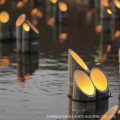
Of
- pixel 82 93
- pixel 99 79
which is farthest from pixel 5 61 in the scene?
pixel 82 93

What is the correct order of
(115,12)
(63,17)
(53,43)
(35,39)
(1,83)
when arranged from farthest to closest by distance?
1. (115,12)
2. (63,17)
3. (53,43)
4. (35,39)
5. (1,83)

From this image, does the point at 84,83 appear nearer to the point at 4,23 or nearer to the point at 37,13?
the point at 4,23

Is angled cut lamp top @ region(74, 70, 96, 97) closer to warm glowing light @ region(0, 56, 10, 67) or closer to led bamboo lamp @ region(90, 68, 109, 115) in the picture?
led bamboo lamp @ region(90, 68, 109, 115)

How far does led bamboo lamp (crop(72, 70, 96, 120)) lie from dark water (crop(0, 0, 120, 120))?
0.41 meters

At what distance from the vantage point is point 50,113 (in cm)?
1420

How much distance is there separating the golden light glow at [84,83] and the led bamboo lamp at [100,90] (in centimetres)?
40

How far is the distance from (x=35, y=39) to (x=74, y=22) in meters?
14.9

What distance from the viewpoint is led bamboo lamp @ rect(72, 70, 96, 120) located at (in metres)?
14.0

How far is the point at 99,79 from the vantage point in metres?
15.0

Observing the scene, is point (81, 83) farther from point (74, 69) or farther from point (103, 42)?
point (103, 42)

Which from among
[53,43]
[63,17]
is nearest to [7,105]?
[53,43]

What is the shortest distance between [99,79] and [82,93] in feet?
3.57

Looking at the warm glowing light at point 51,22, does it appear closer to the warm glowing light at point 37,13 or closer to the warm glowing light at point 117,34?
the warm glowing light at point 37,13

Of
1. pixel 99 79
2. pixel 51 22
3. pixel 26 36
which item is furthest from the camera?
pixel 51 22
